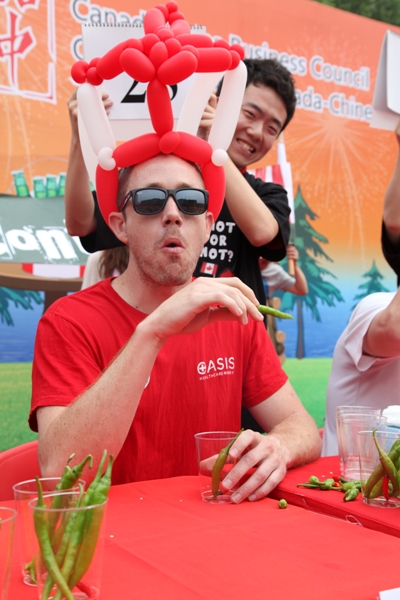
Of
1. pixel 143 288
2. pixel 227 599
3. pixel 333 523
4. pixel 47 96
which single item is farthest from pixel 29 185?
pixel 227 599

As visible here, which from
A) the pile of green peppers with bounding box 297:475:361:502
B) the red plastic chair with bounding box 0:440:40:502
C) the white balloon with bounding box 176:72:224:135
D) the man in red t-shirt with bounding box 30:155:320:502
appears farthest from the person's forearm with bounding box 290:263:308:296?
the pile of green peppers with bounding box 297:475:361:502

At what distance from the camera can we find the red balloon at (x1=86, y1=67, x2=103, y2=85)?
2.21 m

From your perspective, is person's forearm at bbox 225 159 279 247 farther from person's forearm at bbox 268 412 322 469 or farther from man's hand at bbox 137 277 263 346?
man's hand at bbox 137 277 263 346

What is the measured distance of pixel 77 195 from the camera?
2.69 m

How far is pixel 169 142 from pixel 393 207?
3.41 feet

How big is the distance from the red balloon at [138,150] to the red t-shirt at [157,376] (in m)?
0.41

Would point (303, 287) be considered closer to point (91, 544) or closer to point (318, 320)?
point (318, 320)

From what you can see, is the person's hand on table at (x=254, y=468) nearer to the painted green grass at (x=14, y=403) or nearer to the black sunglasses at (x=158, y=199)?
the black sunglasses at (x=158, y=199)

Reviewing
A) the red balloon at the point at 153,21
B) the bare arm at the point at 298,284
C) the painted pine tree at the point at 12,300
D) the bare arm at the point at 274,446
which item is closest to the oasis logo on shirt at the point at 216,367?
the bare arm at the point at 274,446

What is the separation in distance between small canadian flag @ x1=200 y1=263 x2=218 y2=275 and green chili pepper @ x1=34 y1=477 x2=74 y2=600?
6.63 ft

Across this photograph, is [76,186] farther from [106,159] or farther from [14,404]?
[14,404]

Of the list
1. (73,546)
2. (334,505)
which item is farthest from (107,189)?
(73,546)

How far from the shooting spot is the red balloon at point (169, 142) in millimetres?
2142

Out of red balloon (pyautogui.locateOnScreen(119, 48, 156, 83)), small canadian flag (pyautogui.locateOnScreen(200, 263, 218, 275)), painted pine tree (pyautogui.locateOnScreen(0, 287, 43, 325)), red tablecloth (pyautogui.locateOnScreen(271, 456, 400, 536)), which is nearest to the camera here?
red tablecloth (pyautogui.locateOnScreen(271, 456, 400, 536))
